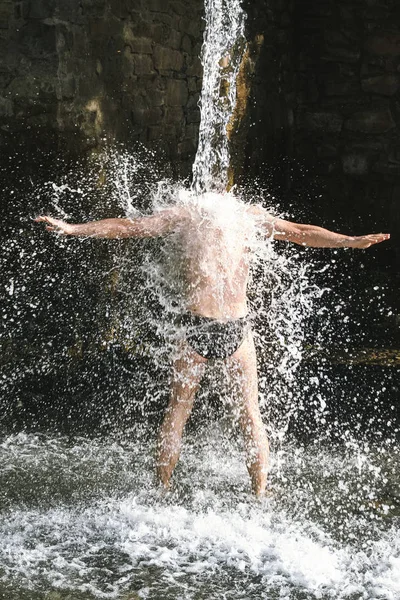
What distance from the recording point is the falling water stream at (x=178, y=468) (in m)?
3.31

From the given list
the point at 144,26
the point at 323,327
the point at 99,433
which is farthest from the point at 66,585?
the point at 144,26

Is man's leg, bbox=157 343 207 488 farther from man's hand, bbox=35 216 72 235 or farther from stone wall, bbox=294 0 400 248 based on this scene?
stone wall, bbox=294 0 400 248

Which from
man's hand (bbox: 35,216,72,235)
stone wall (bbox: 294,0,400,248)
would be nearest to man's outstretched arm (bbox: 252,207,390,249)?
man's hand (bbox: 35,216,72,235)

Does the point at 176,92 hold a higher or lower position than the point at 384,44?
lower

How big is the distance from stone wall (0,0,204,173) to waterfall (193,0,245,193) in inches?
6.5

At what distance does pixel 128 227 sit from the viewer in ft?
12.4

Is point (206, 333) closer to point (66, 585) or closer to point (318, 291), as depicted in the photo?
point (66, 585)

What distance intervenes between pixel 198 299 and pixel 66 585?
1170 mm

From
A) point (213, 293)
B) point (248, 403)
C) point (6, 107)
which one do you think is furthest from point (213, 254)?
point (6, 107)

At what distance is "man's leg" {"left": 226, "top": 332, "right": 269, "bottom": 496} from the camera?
12.6ft

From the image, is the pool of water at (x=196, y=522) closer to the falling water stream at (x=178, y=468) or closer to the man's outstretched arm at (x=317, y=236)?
the falling water stream at (x=178, y=468)

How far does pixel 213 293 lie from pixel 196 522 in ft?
2.85

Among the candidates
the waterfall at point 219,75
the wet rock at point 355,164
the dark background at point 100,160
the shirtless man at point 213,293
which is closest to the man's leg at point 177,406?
the shirtless man at point 213,293

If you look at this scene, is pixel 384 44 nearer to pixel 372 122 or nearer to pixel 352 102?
pixel 352 102
